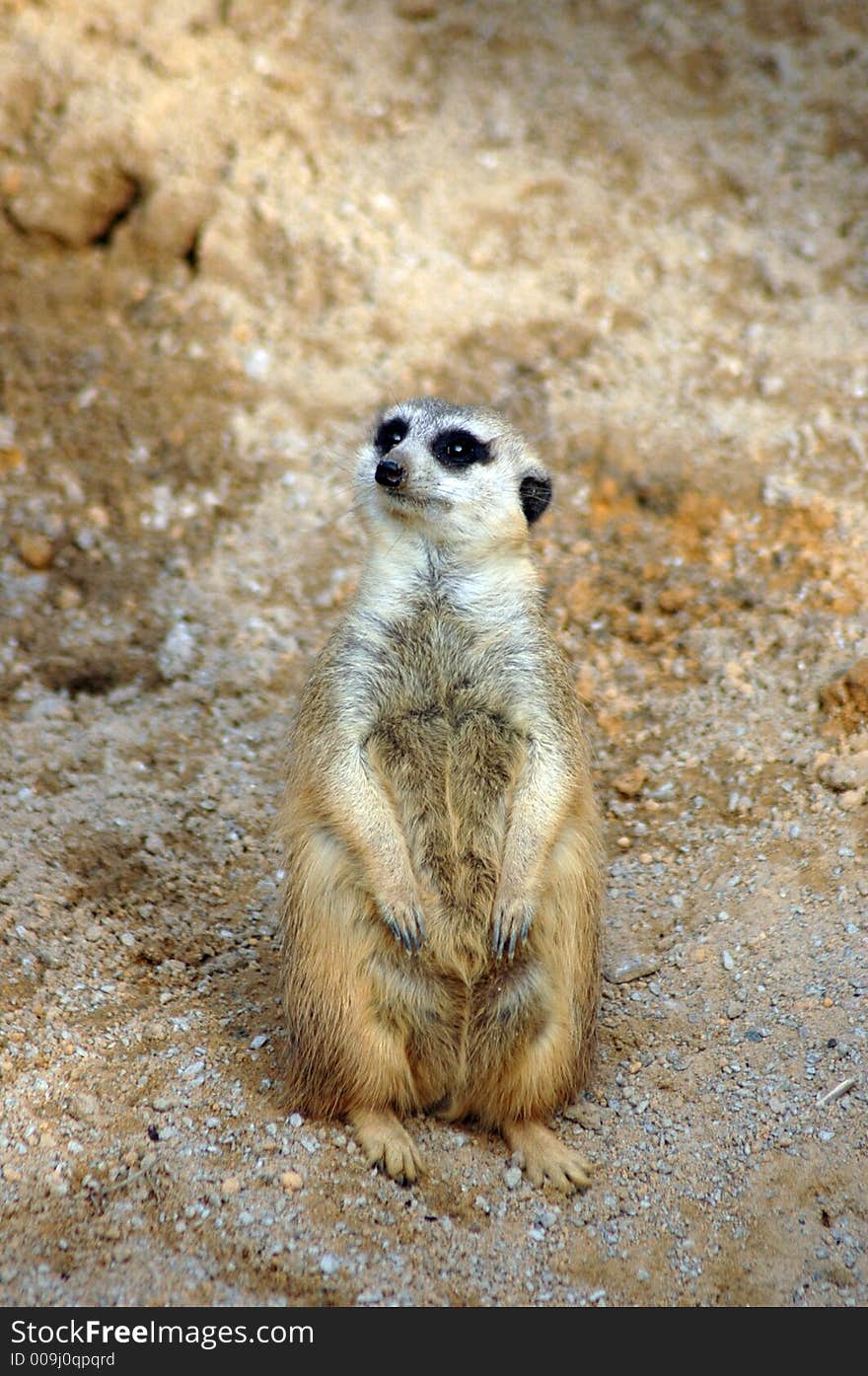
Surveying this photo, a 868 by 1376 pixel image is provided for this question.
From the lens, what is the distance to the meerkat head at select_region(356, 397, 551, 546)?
102 inches

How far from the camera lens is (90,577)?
4.06m

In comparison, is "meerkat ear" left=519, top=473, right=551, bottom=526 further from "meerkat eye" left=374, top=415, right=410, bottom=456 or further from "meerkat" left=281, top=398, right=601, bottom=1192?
"meerkat eye" left=374, top=415, right=410, bottom=456

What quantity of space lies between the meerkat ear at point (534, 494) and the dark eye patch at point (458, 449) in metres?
0.14

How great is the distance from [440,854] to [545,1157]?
0.61 m

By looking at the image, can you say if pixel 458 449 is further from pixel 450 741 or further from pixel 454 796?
pixel 454 796

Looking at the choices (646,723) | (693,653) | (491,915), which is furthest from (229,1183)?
(693,653)

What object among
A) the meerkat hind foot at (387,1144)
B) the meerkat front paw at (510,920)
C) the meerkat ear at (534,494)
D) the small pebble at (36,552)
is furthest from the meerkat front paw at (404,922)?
the small pebble at (36,552)

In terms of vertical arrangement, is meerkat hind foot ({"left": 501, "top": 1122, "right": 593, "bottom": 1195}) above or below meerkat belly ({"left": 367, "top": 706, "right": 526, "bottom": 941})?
below

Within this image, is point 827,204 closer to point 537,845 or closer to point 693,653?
point 693,653

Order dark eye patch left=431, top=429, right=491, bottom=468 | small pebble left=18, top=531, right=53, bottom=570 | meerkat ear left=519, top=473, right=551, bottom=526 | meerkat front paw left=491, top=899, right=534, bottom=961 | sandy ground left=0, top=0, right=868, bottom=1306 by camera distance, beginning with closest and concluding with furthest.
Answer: sandy ground left=0, top=0, right=868, bottom=1306
meerkat front paw left=491, top=899, right=534, bottom=961
dark eye patch left=431, top=429, right=491, bottom=468
meerkat ear left=519, top=473, right=551, bottom=526
small pebble left=18, top=531, right=53, bottom=570

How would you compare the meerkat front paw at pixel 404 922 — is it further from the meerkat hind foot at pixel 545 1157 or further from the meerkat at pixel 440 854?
the meerkat hind foot at pixel 545 1157

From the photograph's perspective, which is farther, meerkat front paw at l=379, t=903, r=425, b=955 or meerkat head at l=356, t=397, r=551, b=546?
meerkat head at l=356, t=397, r=551, b=546

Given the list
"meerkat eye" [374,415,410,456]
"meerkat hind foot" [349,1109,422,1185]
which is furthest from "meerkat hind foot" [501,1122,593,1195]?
"meerkat eye" [374,415,410,456]

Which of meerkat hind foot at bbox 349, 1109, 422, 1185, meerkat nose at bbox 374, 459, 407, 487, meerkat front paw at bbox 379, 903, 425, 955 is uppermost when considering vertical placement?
meerkat nose at bbox 374, 459, 407, 487
